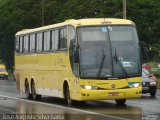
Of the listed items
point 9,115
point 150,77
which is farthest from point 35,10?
point 9,115

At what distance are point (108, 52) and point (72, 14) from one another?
40.8 m

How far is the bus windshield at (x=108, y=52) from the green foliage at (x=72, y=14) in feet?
82.1

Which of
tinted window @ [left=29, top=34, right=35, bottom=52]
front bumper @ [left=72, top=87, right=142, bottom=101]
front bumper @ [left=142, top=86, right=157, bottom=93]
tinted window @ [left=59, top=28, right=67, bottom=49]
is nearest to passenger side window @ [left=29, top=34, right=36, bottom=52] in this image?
tinted window @ [left=29, top=34, right=35, bottom=52]

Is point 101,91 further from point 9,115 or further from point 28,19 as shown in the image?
point 28,19

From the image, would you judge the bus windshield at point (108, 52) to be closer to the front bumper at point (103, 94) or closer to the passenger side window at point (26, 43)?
the front bumper at point (103, 94)

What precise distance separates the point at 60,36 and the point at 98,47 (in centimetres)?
264

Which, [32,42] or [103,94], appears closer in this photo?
[103,94]

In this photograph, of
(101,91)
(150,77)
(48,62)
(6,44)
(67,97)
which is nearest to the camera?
(101,91)

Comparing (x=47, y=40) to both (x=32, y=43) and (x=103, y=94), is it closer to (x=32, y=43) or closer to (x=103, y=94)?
(x=32, y=43)

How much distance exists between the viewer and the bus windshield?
21.6m

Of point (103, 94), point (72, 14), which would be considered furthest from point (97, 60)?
point (72, 14)

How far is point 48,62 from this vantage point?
1016 inches

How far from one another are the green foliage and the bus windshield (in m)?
25.0

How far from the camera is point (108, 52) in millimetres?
21844
